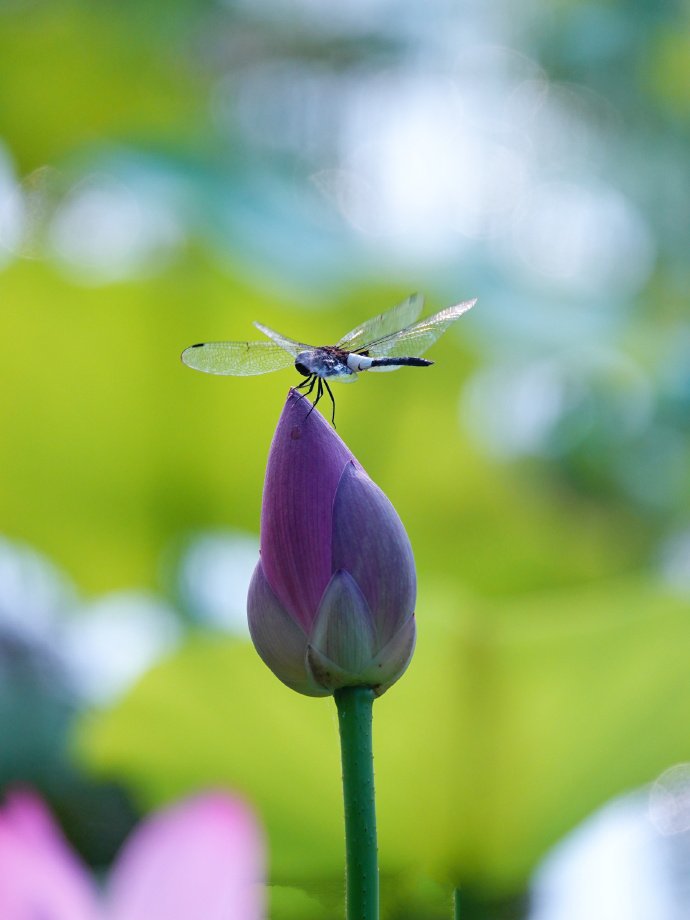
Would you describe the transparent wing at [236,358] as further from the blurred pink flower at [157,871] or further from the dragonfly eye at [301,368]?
the blurred pink flower at [157,871]

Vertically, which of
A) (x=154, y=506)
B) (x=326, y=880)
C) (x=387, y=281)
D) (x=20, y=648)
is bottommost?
(x=326, y=880)

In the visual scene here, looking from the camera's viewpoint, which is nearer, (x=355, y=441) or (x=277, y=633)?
(x=277, y=633)

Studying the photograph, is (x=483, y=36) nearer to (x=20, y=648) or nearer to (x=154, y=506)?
(x=154, y=506)

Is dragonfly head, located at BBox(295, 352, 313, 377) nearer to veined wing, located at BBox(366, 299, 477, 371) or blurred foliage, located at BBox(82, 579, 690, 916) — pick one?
veined wing, located at BBox(366, 299, 477, 371)

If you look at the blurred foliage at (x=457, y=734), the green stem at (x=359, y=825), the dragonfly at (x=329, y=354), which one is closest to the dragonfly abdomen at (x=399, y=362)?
the dragonfly at (x=329, y=354)

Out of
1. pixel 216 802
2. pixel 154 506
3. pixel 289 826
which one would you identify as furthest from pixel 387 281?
pixel 216 802

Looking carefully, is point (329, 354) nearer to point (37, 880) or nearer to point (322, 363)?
point (322, 363)

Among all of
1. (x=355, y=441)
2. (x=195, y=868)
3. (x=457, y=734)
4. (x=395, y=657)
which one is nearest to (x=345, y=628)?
(x=395, y=657)

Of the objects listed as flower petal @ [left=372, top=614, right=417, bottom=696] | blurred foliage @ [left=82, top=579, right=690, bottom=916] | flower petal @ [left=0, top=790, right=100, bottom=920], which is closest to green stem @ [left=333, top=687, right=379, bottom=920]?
flower petal @ [left=372, top=614, right=417, bottom=696]
